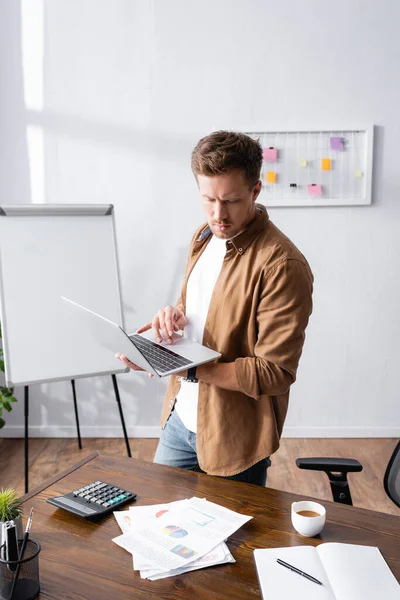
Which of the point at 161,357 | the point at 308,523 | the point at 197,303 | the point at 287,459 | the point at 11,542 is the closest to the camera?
the point at 11,542

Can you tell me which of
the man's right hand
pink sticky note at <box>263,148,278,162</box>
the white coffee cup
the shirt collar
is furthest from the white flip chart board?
the white coffee cup

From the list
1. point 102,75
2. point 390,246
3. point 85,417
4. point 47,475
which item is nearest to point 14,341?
point 47,475

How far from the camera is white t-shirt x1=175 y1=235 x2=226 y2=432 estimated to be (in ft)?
5.40

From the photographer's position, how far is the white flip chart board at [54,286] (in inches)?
108

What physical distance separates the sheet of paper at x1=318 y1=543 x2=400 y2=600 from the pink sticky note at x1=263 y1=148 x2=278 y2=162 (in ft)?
8.37

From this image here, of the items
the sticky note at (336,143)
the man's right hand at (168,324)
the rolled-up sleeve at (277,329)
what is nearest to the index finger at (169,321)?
the man's right hand at (168,324)

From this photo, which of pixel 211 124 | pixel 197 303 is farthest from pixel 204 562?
pixel 211 124

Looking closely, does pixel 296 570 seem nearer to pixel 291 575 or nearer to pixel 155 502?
pixel 291 575

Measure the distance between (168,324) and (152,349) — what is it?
3.5 inches

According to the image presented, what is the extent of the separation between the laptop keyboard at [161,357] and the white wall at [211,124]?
199cm

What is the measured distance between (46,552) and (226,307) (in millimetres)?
723

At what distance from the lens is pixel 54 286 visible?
2.81m

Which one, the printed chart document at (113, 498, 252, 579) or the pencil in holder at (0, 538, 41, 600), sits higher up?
the pencil in holder at (0, 538, 41, 600)

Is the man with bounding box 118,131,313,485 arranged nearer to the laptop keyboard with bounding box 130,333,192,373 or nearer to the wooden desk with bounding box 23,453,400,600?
the laptop keyboard with bounding box 130,333,192,373
